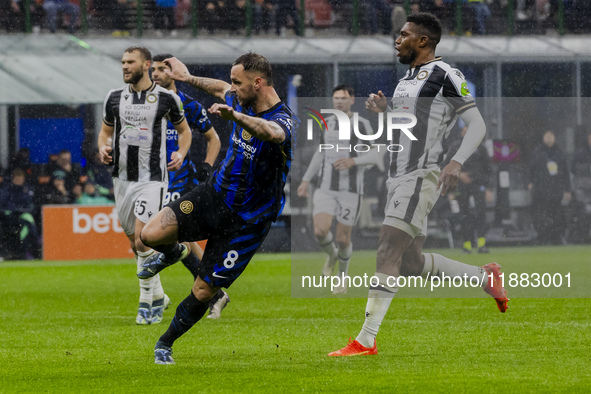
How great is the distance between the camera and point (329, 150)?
11883 mm

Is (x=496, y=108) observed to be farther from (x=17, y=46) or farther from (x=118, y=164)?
(x=118, y=164)

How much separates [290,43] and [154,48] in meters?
3.00

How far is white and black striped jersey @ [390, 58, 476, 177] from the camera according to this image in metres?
6.82

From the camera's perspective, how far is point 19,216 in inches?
645

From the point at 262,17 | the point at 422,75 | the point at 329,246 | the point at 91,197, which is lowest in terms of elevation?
the point at 91,197

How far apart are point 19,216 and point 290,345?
397 inches

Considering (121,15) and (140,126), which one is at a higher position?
(121,15)

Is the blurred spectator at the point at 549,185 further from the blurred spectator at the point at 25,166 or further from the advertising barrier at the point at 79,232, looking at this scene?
the blurred spectator at the point at 25,166

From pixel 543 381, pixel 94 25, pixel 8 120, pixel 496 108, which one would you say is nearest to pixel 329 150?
pixel 543 381

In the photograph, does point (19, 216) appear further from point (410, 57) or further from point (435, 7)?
point (435, 7)

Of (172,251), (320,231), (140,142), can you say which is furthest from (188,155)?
(172,251)

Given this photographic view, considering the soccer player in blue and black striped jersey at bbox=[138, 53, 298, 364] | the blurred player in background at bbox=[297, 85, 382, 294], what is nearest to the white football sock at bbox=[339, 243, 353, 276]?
the blurred player in background at bbox=[297, 85, 382, 294]

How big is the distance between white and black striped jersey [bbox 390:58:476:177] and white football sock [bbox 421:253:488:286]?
0.68m

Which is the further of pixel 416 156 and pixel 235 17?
pixel 235 17
